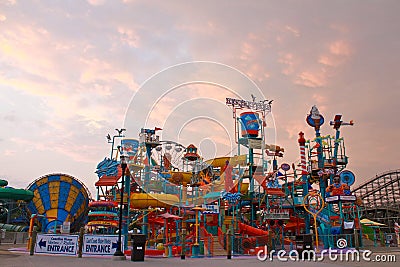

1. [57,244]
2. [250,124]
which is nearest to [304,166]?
[250,124]

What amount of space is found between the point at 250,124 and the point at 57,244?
2378 cm

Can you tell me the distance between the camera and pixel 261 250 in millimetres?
23516

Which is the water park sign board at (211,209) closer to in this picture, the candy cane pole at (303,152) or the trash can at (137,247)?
the trash can at (137,247)

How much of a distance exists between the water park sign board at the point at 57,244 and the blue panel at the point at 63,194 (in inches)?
1026

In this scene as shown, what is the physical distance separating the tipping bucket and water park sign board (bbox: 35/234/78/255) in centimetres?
2274

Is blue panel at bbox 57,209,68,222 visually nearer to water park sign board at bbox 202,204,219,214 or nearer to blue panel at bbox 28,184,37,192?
blue panel at bbox 28,184,37,192

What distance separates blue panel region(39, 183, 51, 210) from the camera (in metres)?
44.7

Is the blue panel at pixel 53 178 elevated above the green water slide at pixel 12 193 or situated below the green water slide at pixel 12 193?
above

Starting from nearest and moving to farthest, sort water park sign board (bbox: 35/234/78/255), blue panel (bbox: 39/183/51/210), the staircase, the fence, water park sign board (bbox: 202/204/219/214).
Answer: water park sign board (bbox: 35/234/78/255)
the staircase
water park sign board (bbox: 202/204/219/214)
the fence
blue panel (bbox: 39/183/51/210)

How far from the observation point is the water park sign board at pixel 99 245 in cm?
1896

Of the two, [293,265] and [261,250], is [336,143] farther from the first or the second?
[293,265]

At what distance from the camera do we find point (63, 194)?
4541 cm

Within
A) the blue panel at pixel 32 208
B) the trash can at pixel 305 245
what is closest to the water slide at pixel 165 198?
the trash can at pixel 305 245

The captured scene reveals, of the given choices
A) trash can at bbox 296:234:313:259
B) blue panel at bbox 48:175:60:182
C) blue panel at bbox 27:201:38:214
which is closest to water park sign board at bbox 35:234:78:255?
trash can at bbox 296:234:313:259
